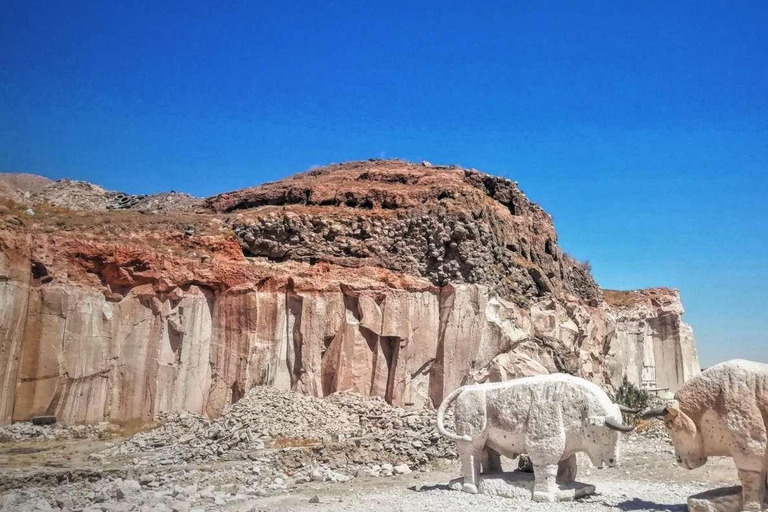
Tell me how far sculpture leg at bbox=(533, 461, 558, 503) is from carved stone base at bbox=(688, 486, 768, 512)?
7.85 ft

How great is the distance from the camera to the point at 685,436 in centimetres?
1072

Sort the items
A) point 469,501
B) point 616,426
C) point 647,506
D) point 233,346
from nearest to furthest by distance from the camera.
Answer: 1. point 616,426
2. point 647,506
3. point 469,501
4. point 233,346

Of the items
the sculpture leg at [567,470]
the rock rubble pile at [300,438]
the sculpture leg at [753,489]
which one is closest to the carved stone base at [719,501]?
the sculpture leg at [753,489]

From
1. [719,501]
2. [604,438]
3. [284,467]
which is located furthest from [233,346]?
[719,501]

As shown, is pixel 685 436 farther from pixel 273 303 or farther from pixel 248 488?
pixel 273 303

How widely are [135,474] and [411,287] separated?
11.8 m

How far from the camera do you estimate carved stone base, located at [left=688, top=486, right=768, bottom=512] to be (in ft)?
33.7

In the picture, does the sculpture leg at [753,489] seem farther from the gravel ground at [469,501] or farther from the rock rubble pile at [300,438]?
the rock rubble pile at [300,438]

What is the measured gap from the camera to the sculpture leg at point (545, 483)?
12.1 metres

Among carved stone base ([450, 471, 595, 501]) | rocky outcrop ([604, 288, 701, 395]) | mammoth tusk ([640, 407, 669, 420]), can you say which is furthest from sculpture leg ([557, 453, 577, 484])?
rocky outcrop ([604, 288, 701, 395])

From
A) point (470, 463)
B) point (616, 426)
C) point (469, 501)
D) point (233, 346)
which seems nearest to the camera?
point (616, 426)

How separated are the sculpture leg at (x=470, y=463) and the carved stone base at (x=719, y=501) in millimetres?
4190

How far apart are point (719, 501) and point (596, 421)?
2.27 meters

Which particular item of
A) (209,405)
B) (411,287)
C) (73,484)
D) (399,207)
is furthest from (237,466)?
(399,207)
